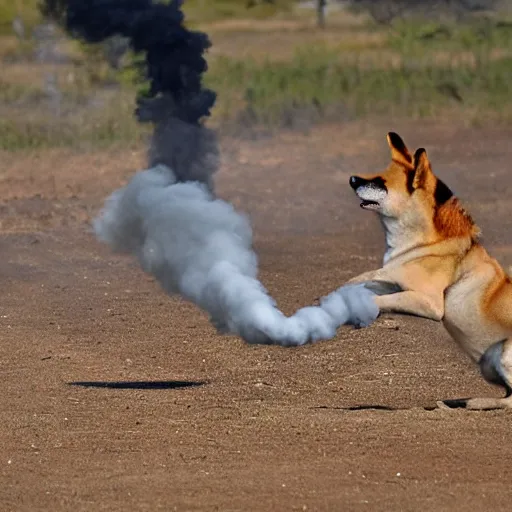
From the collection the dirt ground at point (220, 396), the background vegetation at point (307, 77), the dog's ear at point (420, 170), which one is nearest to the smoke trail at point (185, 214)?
the dirt ground at point (220, 396)

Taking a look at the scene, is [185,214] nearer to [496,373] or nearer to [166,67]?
[166,67]

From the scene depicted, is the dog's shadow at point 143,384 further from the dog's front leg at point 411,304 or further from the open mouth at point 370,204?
the open mouth at point 370,204

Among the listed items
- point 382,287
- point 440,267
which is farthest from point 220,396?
point 440,267

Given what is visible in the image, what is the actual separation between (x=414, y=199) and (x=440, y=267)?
499 millimetres

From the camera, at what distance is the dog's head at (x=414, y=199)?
386 inches

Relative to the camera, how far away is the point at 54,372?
36.6 feet

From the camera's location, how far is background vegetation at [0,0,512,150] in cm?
2677

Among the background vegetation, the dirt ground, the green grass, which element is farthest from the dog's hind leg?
the green grass

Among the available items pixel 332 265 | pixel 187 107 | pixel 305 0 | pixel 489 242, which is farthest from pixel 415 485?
pixel 305 0

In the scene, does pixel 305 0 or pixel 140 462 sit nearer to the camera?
pixel 140 462

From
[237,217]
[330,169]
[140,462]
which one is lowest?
[330,169]

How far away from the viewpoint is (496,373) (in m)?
9.73

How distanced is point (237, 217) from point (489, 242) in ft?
26.4

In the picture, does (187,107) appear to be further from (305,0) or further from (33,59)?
(305,0)
